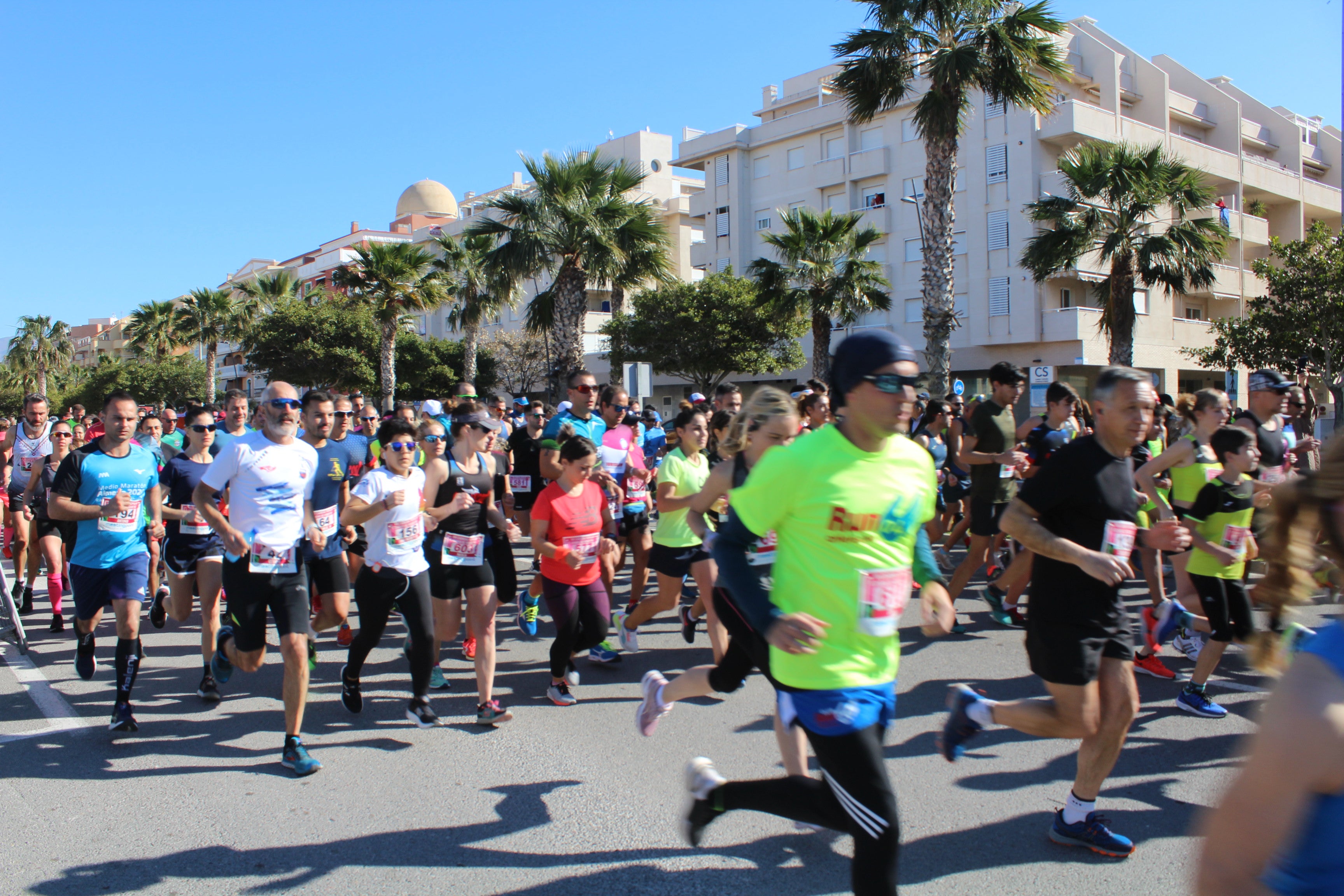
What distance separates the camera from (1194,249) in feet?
72.1

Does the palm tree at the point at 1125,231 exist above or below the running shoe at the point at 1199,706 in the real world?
above

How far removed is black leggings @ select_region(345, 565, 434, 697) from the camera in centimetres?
497

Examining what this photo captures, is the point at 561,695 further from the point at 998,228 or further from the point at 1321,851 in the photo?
the point at 998,228

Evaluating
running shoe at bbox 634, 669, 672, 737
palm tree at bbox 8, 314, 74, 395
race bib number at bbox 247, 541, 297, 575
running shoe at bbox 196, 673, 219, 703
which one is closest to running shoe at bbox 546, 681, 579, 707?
running shoe at bbox 634, 669, 672, 737

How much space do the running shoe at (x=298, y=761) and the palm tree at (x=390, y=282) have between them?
25.4 metres

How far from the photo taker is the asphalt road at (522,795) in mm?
Result: 3365

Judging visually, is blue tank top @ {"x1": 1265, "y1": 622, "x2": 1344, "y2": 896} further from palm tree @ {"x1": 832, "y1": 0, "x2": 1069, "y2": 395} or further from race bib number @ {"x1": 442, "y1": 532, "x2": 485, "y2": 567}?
palm tree @ {"x1": 832, "y1": 0, "x2": 1069, "y2": 395}

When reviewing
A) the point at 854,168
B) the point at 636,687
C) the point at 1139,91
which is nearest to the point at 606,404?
the point at 636,687

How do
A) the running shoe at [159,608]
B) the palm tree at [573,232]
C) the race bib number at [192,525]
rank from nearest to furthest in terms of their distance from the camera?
Result: the race bib number at [192,525] → the running shoe at [159,608] → the palm tree at [573,232]

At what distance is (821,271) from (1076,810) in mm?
23768

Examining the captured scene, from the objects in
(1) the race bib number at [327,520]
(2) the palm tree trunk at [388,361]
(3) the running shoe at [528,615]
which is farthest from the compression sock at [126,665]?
(2) the palm tree trunk at [388,361]

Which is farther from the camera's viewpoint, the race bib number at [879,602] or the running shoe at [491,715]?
the running shoe at [491,715]

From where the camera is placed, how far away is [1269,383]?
6.14m

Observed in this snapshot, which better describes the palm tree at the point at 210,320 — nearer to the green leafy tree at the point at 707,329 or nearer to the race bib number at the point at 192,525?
the green leafy tree at the point at 707,329
